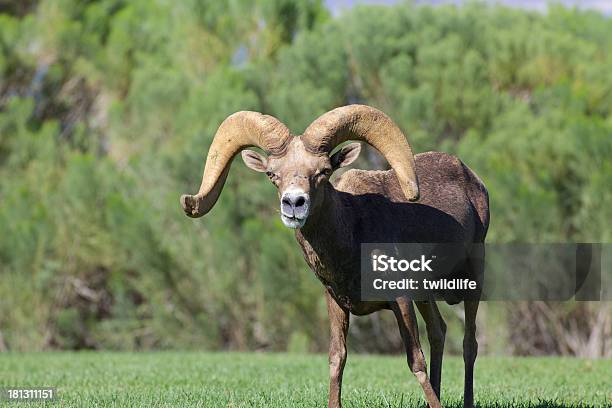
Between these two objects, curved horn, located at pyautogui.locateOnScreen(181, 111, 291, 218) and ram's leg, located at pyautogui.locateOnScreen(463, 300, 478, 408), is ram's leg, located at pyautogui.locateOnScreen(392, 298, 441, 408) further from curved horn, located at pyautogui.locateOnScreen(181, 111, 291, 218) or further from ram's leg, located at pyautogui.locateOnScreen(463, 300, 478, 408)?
curved horn, located at pyautogui.locateOnScreen(181, 111, 291, 218)

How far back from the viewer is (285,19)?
26.8 meters

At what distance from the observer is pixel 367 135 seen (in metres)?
6.53

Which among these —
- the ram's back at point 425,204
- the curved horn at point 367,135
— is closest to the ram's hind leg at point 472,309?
the ram's back at point 425,204

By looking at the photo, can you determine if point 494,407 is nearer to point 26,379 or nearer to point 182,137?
point 26,379

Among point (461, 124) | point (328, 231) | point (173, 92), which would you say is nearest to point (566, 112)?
point (461, 124)

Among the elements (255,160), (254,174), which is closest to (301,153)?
(255,160)

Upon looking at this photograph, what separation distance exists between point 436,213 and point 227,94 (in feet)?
52.5

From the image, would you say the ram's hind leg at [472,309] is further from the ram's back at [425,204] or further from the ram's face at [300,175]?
the ram's face at [300,175]

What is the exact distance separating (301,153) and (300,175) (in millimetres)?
220

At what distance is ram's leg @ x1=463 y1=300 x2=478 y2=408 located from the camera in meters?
7.41

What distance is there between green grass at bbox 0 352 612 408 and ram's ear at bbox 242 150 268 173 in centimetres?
208

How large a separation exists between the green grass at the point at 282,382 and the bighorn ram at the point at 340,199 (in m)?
1.19

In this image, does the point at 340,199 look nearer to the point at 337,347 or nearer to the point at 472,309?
the point at 337,347

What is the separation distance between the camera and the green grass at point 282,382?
7895 mm
